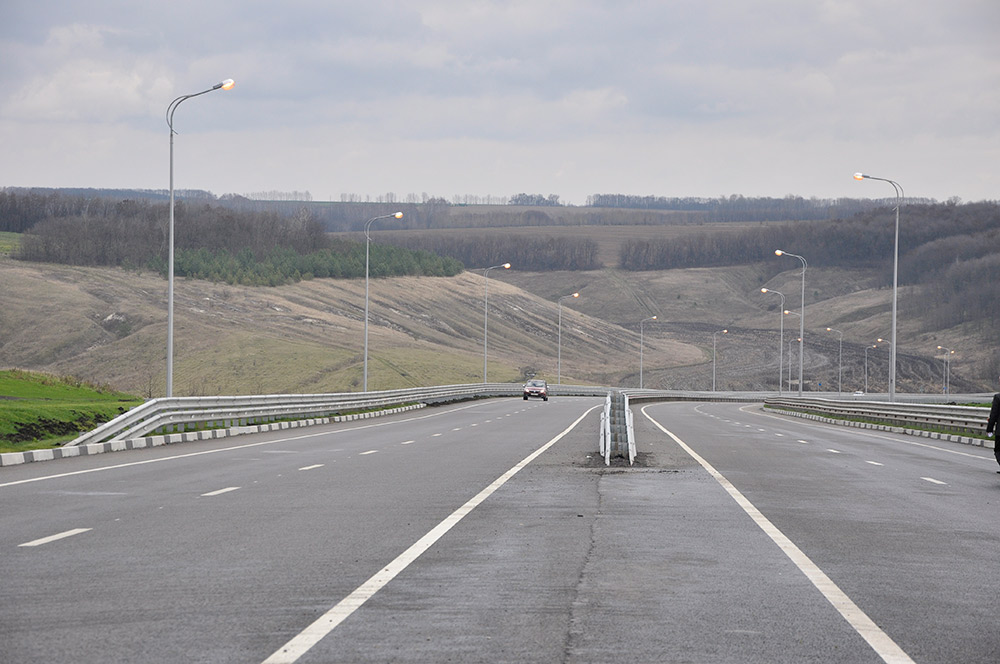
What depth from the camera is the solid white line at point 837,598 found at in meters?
6.60

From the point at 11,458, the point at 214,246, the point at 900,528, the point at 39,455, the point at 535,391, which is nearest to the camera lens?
the point at 900,528

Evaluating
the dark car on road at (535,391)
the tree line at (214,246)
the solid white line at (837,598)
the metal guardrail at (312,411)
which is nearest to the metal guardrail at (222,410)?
the metal guardrail at (312,411)

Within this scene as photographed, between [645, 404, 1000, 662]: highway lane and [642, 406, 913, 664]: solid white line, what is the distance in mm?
74

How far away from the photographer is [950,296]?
18812 centimetres

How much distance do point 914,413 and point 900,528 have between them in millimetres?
32403

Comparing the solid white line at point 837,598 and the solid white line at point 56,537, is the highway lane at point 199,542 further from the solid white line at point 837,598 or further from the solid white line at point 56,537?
the solid white line at point 837,598

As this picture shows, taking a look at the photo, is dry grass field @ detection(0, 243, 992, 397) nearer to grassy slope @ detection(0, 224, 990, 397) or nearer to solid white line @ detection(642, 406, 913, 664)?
grassy slope @ detection(0, 224, 990, 397)

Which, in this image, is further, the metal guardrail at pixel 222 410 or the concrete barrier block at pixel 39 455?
the metal guardrail at pixel 222 410

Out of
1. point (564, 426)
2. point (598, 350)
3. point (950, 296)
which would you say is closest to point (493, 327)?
point (598, 350)

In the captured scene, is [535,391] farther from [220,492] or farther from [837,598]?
[837,598]

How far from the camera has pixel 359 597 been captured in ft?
26.3

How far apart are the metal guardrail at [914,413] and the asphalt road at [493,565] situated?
59.1ft

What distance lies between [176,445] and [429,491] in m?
13.5

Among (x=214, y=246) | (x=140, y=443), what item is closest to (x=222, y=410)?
(x=140, y=443)
